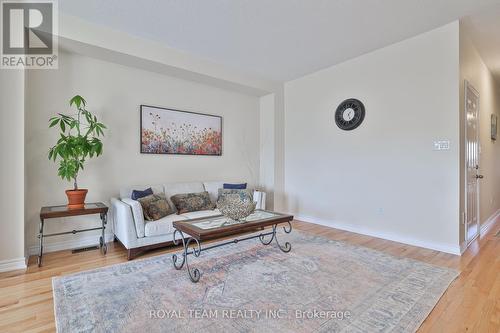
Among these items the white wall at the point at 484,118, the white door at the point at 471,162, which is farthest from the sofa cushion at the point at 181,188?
the white door at the point at 471,162

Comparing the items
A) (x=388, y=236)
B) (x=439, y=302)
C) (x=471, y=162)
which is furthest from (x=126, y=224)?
(x=471, y=162)

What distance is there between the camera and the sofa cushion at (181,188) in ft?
12.4

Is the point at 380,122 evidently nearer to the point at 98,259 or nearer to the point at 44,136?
the point at 98,259

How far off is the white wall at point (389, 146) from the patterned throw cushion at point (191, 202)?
197cm

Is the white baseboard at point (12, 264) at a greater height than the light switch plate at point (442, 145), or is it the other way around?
the light switch plate at point (442, 145)

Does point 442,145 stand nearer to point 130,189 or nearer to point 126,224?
point 126,224

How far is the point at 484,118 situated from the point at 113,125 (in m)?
5.78

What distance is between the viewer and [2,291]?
2139 millimetres

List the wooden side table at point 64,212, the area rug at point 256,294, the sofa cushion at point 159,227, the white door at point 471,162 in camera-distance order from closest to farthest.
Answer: the area rug at point 256,294 → the wooden side table at point 64,212 → the sofa cushion at point 159,227 → the white door at point 471,162

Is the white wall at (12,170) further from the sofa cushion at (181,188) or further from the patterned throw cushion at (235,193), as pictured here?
the patterned throw cushion at (235,193)

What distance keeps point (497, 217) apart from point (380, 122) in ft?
11.2

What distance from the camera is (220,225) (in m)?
2.53

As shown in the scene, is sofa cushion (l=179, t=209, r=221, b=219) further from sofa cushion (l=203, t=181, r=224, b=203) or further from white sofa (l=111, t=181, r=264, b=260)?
sofa cushion (l=203, t=181, r=224, b=203)

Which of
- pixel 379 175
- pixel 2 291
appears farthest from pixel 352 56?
pixel 2 291
